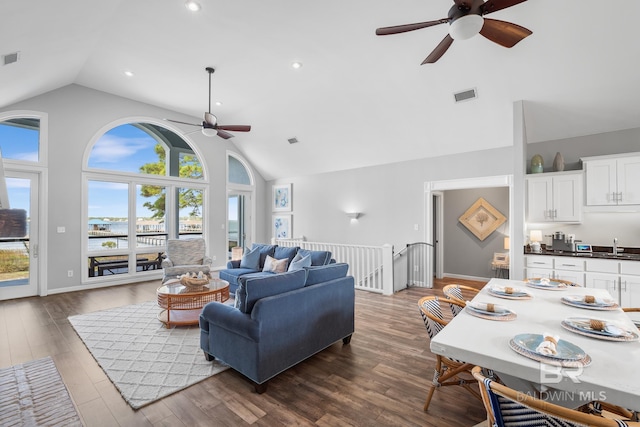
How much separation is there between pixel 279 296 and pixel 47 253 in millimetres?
5495

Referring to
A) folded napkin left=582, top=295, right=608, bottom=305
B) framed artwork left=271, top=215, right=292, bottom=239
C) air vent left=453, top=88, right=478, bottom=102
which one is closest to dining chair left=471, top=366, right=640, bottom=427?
folded napkin left=582, top=295, right=608, bottom=305

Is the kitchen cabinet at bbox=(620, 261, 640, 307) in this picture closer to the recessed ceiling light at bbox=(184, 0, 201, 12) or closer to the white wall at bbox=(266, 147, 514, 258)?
the white wall at bbox=(266, 147, 514, 258)

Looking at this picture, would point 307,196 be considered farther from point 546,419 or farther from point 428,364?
point 546,419

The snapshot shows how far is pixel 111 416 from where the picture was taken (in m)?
2.26

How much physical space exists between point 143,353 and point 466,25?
429cm

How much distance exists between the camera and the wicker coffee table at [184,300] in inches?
153

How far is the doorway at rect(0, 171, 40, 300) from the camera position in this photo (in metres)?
5.30

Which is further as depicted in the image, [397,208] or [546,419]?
[397,208]

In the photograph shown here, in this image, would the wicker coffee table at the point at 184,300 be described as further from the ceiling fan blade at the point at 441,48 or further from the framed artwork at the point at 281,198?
the framed artwork at the point at 281,198

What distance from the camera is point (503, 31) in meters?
2.66

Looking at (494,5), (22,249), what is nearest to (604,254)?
(494,5)

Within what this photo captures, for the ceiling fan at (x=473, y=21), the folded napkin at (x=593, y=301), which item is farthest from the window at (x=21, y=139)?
the folded napkin at (x=593, y=301)

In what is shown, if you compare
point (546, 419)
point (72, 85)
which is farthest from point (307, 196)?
point (546, 419)

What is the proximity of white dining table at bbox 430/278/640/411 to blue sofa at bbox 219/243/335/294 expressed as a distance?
111 inches
